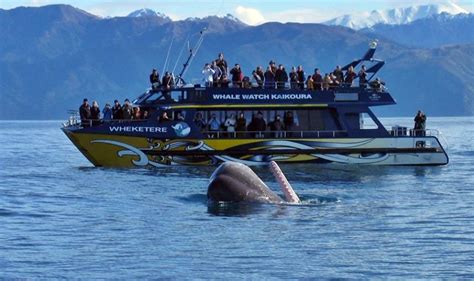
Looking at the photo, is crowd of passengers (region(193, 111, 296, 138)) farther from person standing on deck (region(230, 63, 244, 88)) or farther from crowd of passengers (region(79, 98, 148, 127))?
crowd of passengers (region(79, 98, 148, 127))

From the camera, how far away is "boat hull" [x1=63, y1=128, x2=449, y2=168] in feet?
145

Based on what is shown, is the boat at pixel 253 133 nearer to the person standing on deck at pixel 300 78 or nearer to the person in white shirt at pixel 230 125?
the person in white shirt at pixel 230 125

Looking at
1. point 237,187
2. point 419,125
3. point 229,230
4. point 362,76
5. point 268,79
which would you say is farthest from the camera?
point 419,125

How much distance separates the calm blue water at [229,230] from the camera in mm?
20891

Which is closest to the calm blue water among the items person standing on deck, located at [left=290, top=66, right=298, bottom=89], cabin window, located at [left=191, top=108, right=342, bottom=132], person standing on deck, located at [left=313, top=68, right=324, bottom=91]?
cabin window, located at [left=191, top=108, right=342, bottom=132]

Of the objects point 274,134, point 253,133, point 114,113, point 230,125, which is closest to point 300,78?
point 274,134

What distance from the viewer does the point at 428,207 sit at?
30.8 metres

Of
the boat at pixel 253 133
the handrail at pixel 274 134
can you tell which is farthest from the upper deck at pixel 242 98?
the handrail at pixel 274 134

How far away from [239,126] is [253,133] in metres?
0.61

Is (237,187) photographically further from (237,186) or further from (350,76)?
(350,76)

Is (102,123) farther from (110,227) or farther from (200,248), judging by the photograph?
(200,248)

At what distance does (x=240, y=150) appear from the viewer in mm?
44719

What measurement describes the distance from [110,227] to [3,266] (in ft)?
17.4

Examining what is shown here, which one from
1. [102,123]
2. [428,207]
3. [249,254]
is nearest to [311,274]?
[249,254]
